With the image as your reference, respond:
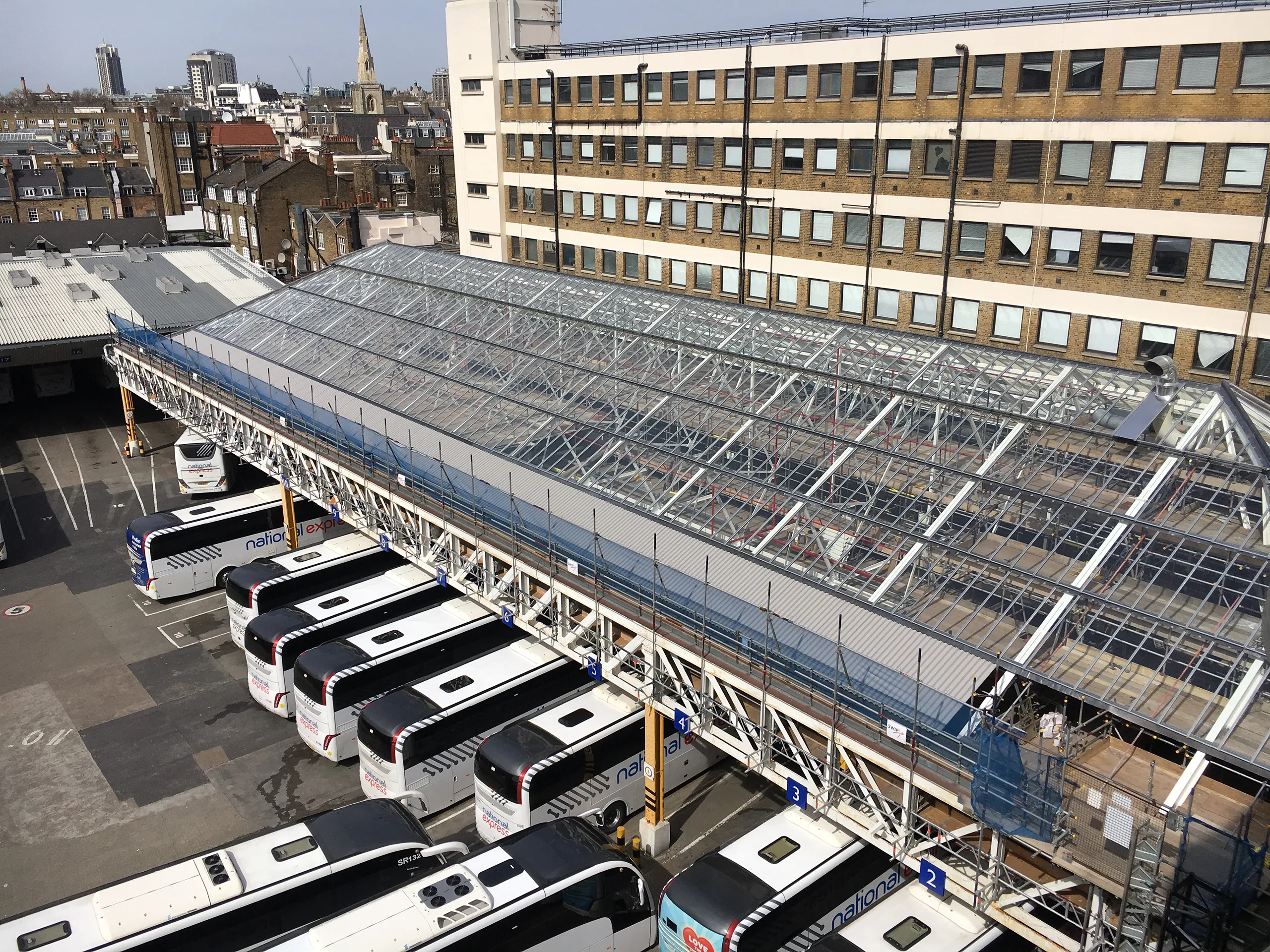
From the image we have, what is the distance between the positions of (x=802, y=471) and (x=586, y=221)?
35805mm

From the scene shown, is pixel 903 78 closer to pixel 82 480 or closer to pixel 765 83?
pixel 765 83

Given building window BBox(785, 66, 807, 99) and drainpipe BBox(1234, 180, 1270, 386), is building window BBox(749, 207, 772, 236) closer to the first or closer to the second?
building window BBox(785, 66, 807, 99)

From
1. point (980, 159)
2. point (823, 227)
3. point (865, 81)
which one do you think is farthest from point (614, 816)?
point (865, 81)

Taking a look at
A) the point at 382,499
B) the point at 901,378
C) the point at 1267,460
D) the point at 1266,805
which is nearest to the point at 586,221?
the point at 382,499

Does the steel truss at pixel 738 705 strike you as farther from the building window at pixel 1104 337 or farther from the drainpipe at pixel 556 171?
the drainpipe at pixel 556 171

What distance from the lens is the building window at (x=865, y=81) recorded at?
132 ft

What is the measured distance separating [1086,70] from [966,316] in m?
9.74

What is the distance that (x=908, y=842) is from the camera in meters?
17.4

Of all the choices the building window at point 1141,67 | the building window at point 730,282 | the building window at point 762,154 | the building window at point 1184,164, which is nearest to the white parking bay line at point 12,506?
the building window at point 730,282

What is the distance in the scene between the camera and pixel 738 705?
2017cm

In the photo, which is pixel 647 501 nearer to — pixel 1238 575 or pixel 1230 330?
pixel 1238 575

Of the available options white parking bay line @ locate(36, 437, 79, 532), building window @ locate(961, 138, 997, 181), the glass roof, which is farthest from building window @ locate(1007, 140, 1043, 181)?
white parking bay line @ locate(36, 437, 79, 532)

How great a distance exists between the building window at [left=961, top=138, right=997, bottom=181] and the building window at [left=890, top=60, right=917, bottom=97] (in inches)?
138

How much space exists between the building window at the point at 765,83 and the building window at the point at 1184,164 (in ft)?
58.2
